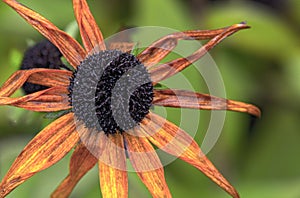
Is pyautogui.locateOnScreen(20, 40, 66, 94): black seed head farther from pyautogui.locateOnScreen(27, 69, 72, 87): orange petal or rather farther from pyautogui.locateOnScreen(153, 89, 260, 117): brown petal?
pyautogui.locateOnScreen(153, 89, 260, 117): brown petal

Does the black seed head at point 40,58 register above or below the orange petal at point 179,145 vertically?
above

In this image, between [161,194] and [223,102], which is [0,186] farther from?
[223,102]

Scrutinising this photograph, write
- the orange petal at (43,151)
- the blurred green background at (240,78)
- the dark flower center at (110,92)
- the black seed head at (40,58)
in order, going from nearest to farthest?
1. the orange petal at (43,151)
2. the dark flower center at (110,92)
3. the black seed head at (40,58)
4. the blurred green background at (240,78)

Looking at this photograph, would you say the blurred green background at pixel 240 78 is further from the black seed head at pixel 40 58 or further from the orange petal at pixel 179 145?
the orange petal at pixel 179 145

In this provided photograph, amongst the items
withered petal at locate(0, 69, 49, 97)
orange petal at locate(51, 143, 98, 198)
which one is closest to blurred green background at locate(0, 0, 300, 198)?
orange petal at locate(51, 143, 98, 198)

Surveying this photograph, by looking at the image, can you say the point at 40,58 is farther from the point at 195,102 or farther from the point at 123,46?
the point at 195,102

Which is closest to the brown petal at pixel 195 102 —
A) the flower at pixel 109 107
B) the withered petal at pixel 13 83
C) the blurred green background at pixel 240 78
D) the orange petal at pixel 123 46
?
the flower at pixel 109 107

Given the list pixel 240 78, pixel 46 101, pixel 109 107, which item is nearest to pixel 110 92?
pixel 109 107

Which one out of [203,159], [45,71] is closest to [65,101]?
[45,71]
